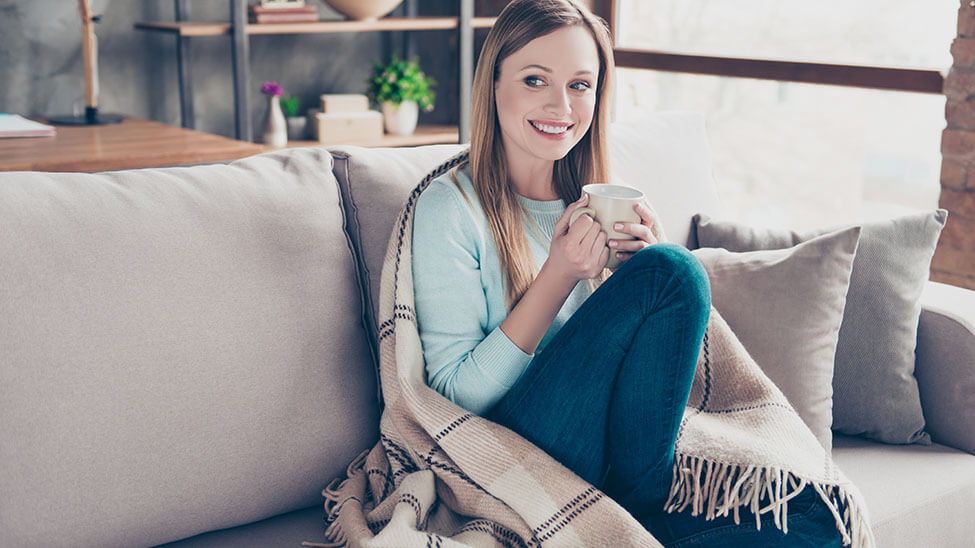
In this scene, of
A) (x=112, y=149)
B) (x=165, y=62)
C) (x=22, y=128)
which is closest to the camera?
(x=112, y=149)

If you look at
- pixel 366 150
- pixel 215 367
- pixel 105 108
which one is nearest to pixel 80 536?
pixel 215 367

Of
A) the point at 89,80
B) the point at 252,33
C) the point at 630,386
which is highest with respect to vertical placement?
the point at 252,33

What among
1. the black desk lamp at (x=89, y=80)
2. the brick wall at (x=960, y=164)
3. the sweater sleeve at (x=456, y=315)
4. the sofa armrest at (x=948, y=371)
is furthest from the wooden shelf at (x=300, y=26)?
the sofa armrest at (x=948, y=371)

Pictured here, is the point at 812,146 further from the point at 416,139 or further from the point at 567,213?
the point at 567,213

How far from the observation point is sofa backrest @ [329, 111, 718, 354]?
1.48m

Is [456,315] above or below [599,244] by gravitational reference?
below

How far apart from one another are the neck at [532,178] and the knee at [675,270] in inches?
14.3

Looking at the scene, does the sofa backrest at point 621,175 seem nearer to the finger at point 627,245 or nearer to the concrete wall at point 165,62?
the finger at point 627,245

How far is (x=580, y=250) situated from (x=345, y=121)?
2345 mm

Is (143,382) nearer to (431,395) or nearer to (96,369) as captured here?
(96,369)

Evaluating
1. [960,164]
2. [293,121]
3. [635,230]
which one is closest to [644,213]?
[635,230]

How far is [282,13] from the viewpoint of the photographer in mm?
3254

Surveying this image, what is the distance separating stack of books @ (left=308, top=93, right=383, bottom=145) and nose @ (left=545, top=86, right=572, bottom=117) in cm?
211

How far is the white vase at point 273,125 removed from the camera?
10.9ft
